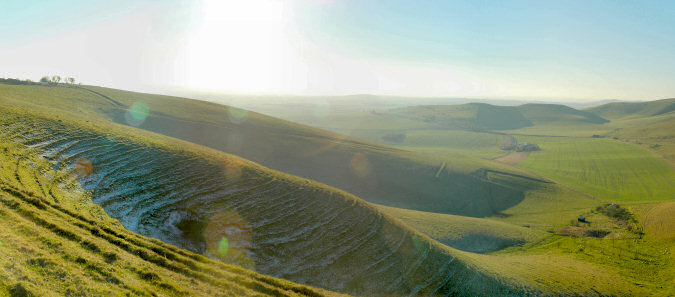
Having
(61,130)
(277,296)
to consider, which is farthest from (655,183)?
(61,130)

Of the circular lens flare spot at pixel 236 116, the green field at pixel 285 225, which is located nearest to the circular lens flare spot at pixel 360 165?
the green field at pixel 285 225

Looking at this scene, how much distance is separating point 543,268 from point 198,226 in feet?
130

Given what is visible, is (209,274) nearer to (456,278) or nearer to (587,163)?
(456,278)

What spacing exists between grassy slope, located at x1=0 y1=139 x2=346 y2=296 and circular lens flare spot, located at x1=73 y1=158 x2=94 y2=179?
14.2ft

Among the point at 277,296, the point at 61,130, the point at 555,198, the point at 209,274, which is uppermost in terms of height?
the point at 61,130

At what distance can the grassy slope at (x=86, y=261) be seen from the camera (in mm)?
10508

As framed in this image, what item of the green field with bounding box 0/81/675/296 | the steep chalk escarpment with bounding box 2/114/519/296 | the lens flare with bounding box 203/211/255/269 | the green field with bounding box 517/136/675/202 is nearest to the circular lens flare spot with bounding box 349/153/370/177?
the green field with bounding box 0/81/675/296

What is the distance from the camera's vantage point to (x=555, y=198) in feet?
263

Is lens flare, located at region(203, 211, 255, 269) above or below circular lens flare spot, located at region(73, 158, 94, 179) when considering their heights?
below

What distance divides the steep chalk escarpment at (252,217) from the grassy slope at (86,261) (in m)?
3.61

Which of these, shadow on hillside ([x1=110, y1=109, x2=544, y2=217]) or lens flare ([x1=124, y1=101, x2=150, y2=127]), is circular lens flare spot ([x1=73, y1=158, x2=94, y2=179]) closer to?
shadow on hillside ([x1=110, y1=109, x2=544, y2=217])

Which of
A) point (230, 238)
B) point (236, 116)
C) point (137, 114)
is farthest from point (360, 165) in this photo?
point (137, 114)

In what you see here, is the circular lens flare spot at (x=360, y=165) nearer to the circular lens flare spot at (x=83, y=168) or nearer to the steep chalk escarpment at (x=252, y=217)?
the steep chalk escarpment at (x=252, y=217)

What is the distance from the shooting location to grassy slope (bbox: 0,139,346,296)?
1051cm
